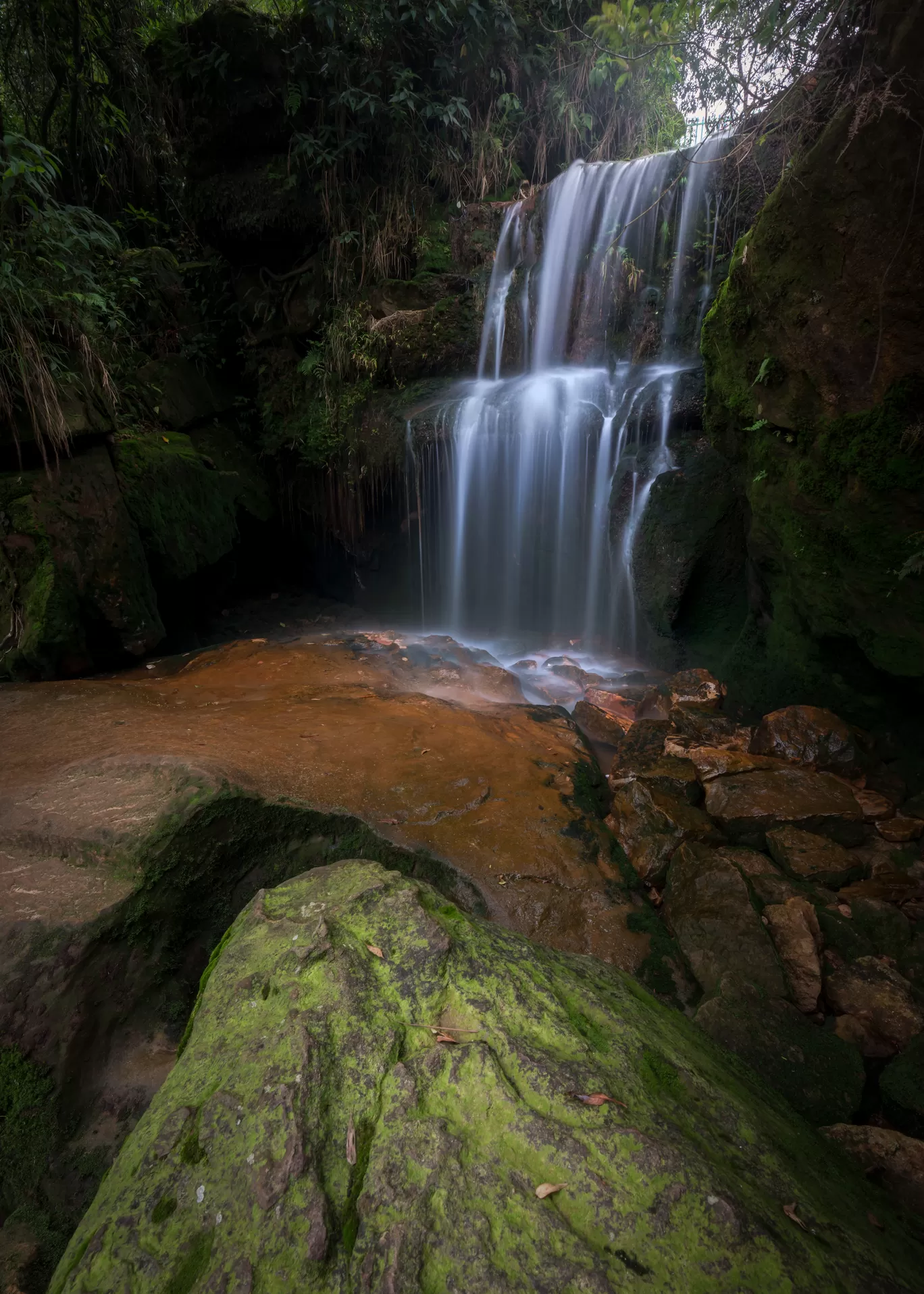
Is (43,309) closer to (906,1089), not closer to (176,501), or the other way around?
(176,501)

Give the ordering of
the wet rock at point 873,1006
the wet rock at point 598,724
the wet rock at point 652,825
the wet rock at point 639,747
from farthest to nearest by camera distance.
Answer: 1. the wet rock at point 598,724
2. the wet rock at point 639,747
3. the wet rock at point 652,825
4. the wet rock at point 873,1006

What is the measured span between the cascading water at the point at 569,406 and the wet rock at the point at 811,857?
392 centimetres

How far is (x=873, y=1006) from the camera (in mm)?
2689

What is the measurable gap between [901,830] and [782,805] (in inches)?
27.5

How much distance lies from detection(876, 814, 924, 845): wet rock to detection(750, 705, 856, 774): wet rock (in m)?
0.45

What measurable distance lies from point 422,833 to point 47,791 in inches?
64.9

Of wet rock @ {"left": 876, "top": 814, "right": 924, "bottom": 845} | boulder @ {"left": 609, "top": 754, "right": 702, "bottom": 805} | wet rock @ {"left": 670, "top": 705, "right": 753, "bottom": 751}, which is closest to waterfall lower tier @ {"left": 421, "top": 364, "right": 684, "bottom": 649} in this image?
wet rock @ {"left": 670, "top": 705, "right": 753, "bottom": 751}

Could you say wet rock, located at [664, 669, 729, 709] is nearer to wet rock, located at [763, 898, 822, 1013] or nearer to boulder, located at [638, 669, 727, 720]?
boulder, located at [638, 669, 727, 720]

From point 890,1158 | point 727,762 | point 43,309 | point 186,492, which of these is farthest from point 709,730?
point 43,309

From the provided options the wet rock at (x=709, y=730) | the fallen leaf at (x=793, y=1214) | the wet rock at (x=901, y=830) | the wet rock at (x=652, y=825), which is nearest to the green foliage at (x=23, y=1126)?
the fallen leaf at (x=793, y=1214)

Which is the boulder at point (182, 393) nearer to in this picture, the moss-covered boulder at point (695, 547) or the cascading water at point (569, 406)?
the cascading water at point (569, 406)

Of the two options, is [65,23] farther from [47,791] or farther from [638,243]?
[47,791]

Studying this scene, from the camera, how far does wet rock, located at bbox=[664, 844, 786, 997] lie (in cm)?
273

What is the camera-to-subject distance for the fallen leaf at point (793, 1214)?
1.14 meters
